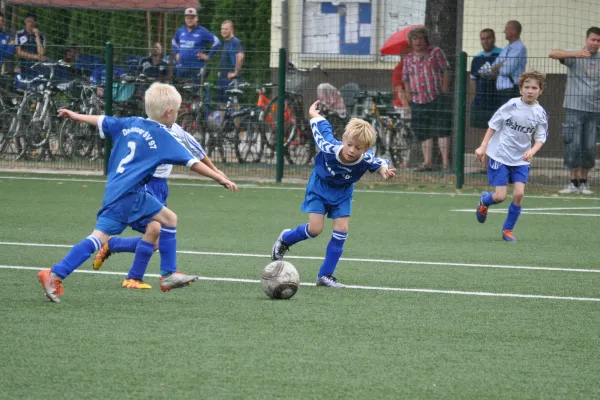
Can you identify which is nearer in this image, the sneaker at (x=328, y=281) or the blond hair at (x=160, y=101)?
the blond hair at (x=160, y=101)

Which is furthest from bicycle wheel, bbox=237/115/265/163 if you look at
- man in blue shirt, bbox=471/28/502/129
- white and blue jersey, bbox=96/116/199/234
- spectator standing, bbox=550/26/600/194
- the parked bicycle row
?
white and blue jersey, bbox=96/116/199/234

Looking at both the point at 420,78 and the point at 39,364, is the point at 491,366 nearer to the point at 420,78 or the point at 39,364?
the point at 39,364

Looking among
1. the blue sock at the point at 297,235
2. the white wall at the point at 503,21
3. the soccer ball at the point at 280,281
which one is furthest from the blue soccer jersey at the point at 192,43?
the soccer ball at the point at 280,281

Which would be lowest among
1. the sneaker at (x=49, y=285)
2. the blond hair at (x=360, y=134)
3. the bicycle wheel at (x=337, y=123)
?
the sneaker at (x=49, y=285)

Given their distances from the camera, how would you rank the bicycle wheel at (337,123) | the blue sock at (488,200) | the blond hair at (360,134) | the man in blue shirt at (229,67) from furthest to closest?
the man in blue shirt at (229,67) → the bicycle wheel at (337,123) → the blue sock at (488,200) → the blond hair at (360,134)

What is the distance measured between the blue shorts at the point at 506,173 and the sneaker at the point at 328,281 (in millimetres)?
3912

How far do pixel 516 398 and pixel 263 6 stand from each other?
21690 millimetres

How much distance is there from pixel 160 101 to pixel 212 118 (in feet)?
33.3

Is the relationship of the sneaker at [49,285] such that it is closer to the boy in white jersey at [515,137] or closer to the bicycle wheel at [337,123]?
the boy in white jersey at [515,137]

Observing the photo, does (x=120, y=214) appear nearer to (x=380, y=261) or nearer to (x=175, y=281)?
(x=175, y=281)

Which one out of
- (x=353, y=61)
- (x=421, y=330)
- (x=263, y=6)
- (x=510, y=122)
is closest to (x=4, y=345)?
(x=421, y=330)

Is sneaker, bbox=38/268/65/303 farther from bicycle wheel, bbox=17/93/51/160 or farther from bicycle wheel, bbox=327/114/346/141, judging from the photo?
bicycle wheel, bbox=17/93/51/160

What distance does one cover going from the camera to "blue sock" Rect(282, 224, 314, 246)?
8500 millimetres

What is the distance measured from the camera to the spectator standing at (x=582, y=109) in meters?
15.8
